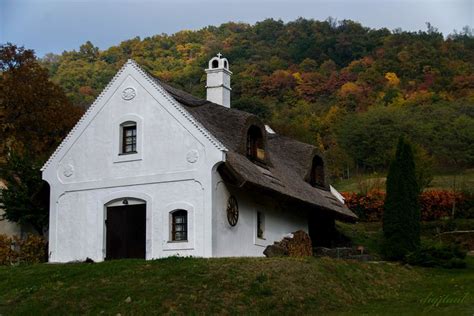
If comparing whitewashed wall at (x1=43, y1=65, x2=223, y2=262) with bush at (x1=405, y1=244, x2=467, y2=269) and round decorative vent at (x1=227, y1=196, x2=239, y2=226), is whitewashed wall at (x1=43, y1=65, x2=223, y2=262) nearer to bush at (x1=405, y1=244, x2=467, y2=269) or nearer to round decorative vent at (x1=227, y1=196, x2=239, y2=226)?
round decorative vent at (x1=227, y1=196, x2=239, y2=226)

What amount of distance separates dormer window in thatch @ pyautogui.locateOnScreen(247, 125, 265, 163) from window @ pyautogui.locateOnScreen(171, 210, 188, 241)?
4013 mm

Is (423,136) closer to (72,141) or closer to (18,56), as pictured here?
(18,56)

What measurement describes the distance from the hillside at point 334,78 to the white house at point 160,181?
38.1 m

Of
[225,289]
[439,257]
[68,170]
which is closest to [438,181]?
[439,257]

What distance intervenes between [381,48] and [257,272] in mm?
92266

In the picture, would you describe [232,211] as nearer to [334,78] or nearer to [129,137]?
[129,137]

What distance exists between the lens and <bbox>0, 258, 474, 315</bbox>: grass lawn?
21.1 m

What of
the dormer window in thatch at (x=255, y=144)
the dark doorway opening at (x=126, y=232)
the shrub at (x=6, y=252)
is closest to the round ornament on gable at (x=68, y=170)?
the dark doorway opening at (x=126, y=232)

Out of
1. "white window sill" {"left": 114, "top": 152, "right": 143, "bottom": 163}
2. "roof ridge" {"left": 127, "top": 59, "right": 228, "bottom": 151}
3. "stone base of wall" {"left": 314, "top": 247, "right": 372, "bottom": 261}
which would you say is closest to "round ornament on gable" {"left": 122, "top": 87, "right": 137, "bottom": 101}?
"roof ridge" {"left": 127, "top": 59, "right": 228, "bottom": 151}

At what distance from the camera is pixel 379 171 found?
80.8 meters

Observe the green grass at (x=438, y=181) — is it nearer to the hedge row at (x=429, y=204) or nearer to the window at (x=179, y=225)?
the hedge row at (x=429, y=204)

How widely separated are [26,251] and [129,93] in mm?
8081

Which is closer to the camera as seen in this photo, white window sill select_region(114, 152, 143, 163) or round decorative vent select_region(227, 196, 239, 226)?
round decorative vent select_region(227, 196, 239, 226)

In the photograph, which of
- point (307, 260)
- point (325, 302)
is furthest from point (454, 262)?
point (325, 302)
